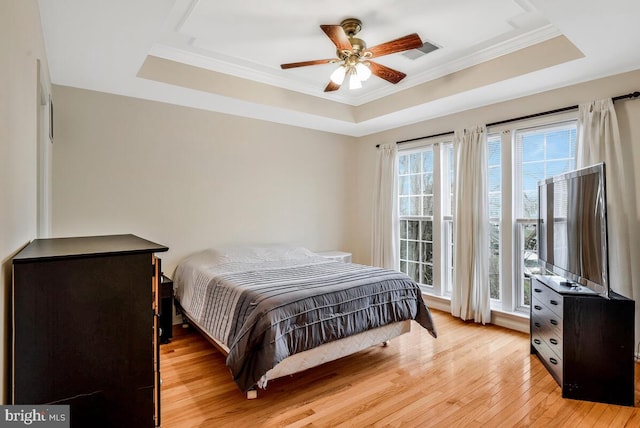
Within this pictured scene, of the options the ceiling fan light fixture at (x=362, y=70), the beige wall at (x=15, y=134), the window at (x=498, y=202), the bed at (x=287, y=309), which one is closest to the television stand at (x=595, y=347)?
the bed at (x=287, y=309)

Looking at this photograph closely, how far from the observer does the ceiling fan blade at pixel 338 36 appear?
2344 mm

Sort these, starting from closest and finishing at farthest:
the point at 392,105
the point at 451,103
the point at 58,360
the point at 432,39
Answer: the point at 58,360, the point at 432,39, the point at 451,103, the point at 392,105

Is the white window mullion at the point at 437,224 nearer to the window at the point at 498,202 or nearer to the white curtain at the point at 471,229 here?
the window at the point at 498,202

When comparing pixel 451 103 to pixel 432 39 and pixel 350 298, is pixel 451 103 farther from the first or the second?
pixel 350 298

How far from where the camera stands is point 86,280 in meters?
1.32

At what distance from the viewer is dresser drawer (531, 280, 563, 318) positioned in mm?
2493

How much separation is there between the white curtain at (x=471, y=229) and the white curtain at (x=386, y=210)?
37.1 inches

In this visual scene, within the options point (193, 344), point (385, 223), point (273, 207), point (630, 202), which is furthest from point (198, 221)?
point (630, 202)

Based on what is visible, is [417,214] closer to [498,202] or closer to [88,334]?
[498,202]

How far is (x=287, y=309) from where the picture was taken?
93.7 inches

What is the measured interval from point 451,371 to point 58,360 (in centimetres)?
261

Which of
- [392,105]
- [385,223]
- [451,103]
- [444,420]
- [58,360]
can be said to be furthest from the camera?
[385,223]

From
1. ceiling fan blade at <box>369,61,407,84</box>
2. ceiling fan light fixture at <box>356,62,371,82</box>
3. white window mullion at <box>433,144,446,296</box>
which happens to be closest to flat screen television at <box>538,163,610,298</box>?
white window mullion at <box>433,144,446,296</box>

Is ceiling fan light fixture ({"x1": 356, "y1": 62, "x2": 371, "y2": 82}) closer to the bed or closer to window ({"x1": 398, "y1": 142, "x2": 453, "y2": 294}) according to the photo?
the bed
